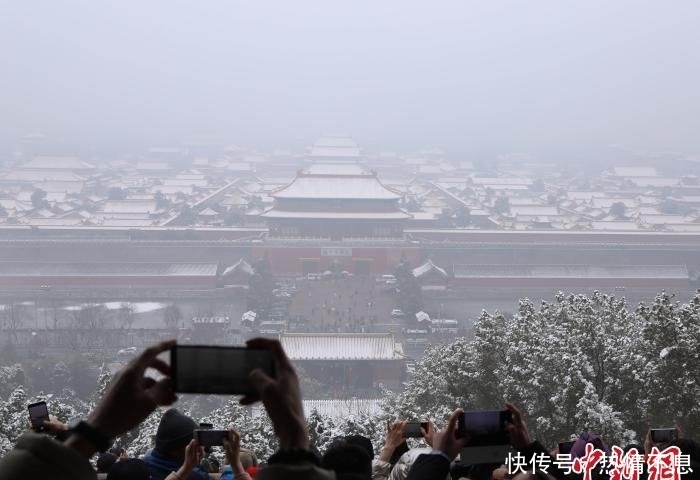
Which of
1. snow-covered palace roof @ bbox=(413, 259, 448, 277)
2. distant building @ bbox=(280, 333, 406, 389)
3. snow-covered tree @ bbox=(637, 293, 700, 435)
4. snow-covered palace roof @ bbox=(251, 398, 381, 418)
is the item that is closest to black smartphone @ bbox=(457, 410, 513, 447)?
snow-covered tree @ bbox=(637, 293, 700, 435)

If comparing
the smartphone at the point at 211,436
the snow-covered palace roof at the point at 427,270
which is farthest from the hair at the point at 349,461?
the snow-covered palace roof at the point at 427,270

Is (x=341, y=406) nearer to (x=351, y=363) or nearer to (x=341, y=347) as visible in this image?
(x=351, y=363)

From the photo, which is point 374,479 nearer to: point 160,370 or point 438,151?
point 160,370

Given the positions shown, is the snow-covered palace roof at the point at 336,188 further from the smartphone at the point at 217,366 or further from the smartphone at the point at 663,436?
the smartphone at the point at 217,366

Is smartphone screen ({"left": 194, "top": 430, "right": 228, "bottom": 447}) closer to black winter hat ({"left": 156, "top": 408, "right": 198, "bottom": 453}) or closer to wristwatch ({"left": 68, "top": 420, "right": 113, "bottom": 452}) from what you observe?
black winter hat ({"left": 156, "top": 408, "right": 198, "bottom": 453})


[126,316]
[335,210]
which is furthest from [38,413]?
[335,210]

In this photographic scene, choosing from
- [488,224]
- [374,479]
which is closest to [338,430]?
[374,479]
